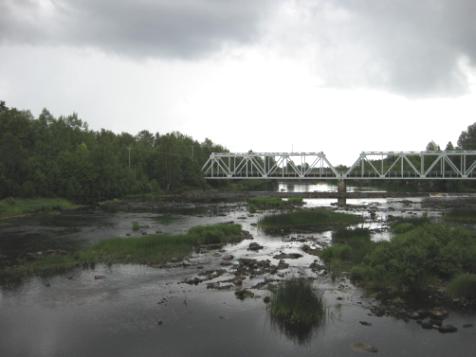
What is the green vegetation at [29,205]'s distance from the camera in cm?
5462

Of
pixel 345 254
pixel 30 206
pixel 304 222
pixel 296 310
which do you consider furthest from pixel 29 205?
pixel 296 310

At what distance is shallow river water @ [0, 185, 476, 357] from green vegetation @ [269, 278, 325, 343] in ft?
→ 0.90

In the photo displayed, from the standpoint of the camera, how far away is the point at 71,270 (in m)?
25.3

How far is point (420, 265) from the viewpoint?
21797 millimetres

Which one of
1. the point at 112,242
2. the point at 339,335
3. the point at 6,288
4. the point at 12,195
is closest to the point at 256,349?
the point at 339,335

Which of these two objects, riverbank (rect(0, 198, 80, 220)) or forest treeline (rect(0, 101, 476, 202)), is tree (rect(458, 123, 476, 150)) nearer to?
forest treeline (rect(0, 101, 476, 202))

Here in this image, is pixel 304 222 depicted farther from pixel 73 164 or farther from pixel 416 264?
pixel 73 164

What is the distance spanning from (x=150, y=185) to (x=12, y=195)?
39.2 meters

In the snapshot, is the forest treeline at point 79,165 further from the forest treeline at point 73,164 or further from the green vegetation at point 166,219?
the green vegetation at point 166,219

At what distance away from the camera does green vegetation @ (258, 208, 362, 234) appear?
41.8 meters

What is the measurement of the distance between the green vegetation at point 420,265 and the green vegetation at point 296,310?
14.8 ft

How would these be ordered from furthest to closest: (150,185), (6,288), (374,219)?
(150,185)
(374,219)
(6,288)

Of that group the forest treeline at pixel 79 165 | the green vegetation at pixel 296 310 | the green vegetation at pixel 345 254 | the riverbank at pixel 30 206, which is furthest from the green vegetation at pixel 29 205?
the green vegetation at pixel 296 310

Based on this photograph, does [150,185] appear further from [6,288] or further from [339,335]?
[339,335]
